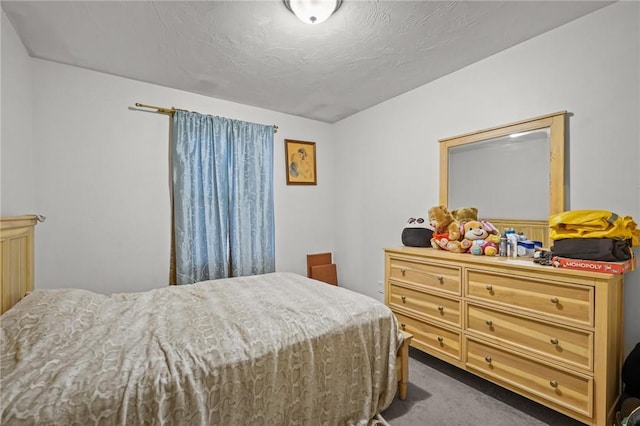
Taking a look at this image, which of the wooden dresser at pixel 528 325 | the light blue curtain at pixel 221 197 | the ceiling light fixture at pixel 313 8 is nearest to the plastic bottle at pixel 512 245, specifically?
the wooden dresser at pixel 528 325

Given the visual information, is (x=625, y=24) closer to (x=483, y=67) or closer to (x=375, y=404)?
(x=483, y=67)

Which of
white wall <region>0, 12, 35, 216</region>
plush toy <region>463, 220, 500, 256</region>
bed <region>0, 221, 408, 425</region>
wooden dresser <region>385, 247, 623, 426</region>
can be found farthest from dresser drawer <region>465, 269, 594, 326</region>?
white wall <region>0, 12, 35, 216</region>

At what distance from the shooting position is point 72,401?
38.6 inches

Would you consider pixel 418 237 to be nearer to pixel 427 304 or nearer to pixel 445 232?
pixel 445 232

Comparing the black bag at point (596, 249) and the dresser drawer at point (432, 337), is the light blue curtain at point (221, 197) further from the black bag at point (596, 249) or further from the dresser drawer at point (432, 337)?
the black bag at point (596, 249)

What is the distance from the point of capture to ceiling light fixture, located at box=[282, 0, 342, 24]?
1680 mm

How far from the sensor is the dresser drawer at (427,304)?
2148 mm

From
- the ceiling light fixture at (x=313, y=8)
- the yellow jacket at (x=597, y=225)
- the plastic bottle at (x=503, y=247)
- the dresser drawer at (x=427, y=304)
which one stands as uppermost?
the ceiling light fixture at (x=313, y=8)

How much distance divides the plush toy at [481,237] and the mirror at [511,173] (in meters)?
0.15

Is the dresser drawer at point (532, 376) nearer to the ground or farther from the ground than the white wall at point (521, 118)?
nearer to the ground

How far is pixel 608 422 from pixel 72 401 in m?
2.45

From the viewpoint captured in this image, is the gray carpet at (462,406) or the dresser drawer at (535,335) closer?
the dresser drawer at (535,335)

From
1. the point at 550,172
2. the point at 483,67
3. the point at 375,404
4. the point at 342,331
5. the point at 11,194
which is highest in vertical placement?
the point at 483,67

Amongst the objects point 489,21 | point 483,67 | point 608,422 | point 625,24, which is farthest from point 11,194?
point 625,24
